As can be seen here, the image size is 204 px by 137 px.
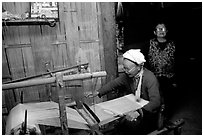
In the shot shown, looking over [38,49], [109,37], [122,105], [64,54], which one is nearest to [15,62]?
[38,49]

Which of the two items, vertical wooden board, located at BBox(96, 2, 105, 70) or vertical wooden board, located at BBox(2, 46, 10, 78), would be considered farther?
vertical wooden board, located at BBox(96, 2, 105, 70)

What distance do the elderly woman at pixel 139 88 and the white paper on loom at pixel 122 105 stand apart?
2.8 inches

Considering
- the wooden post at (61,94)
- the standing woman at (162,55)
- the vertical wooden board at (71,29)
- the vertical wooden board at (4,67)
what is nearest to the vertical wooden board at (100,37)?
the vertical wooden board at (71,29)

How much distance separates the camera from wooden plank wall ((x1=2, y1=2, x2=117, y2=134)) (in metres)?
2.86

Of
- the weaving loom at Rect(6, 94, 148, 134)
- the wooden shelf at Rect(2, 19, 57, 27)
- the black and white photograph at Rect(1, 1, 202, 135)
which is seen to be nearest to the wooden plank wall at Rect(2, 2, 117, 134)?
the black and white photograph at Rect(1, 1, 202, 135)

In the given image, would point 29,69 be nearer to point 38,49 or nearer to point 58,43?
point 38,49

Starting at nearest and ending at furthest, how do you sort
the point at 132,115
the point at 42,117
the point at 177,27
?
the point at 42,117, the point at 132,115, the point at 177,27

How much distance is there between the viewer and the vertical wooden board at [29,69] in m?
2.93

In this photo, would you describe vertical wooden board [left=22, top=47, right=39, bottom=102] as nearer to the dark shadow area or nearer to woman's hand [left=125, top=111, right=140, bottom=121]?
woman's hand [left=125, top=111, right=140, bottom=121]

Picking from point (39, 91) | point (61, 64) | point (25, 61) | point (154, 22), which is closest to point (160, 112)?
point (61, 64)

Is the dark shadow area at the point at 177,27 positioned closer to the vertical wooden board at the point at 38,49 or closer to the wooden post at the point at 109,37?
the wooden post at the point at 109,37

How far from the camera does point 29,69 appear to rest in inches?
118

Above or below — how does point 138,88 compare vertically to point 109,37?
below

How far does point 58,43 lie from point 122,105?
4.75ft
